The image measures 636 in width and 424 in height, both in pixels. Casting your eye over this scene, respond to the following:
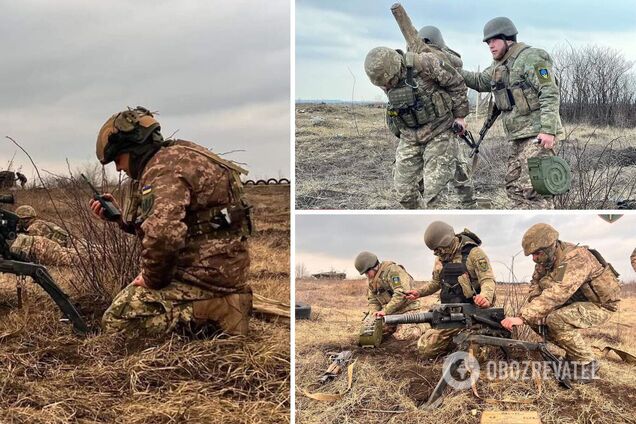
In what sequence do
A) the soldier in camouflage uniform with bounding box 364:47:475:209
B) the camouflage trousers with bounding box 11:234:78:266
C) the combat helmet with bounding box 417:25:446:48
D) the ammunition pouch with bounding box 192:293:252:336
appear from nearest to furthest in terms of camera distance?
the ammunition pouch with bounding box 192:293:252:336 → the soldier in camouflage uniform with bounding box 364:47:475:209 → the combat helmet with bounding box 417:25:446:48 → the camouflage trousers with bounding box 11:234:78:266

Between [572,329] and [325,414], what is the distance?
1.49 meters

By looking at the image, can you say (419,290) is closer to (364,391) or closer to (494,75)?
(364,391)

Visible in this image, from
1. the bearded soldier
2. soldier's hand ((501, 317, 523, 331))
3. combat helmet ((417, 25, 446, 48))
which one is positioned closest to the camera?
soldier's hand ((501, 317, 523, 331))

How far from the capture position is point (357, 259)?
458 centimetres

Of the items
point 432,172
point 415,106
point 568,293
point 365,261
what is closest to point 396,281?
point 365,261

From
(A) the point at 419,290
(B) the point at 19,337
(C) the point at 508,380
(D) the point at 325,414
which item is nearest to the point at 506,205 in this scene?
(A) the point at 419,290

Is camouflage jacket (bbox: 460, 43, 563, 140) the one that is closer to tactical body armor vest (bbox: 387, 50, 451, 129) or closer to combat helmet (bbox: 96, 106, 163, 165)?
tactical body armor vest (bbox: 387, 50, 451, 129)

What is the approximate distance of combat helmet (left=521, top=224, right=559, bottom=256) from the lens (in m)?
4.37

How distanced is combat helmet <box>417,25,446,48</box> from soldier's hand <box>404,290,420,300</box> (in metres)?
2.25

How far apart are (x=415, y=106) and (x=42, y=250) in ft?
12.4

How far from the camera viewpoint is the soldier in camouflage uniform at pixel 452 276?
451 centimetres

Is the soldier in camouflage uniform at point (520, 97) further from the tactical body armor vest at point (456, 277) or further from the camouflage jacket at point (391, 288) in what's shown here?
the camouflage jacket at point (391, 288)

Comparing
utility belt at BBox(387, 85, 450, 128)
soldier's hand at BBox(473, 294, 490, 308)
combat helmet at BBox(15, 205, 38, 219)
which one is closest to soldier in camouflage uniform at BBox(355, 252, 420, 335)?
soldier's hand at BBox(473, 294, 490, 308)

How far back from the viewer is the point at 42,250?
23.9ft
